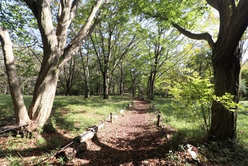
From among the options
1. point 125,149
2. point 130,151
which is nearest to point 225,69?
point 130,151

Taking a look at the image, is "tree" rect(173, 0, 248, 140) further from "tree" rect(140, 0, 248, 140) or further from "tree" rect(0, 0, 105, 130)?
"tree" rect(0, 0, 105, 130)

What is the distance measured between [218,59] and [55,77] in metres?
5.82

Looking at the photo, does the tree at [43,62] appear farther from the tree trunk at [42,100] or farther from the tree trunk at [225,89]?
the tree trunk at [225,89]

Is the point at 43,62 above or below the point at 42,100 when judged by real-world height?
above

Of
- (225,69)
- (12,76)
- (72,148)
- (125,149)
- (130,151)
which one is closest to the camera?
(72,148)

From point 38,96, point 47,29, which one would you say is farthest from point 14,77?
point 47,29

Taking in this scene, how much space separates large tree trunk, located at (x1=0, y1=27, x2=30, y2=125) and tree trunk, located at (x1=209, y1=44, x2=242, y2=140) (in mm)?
6478

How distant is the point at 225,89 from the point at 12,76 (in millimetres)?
6923

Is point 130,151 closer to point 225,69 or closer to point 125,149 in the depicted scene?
point 125,149

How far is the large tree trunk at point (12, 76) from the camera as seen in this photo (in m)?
3.73

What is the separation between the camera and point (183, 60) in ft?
65.9

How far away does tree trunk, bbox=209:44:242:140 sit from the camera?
142 inches

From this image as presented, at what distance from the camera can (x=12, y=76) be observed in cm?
385

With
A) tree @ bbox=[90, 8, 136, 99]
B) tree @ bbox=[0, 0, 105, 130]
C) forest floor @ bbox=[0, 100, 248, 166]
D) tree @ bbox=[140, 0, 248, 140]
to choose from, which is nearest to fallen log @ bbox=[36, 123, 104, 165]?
forest floor @ bbox=[0, 100, 248, 166]
